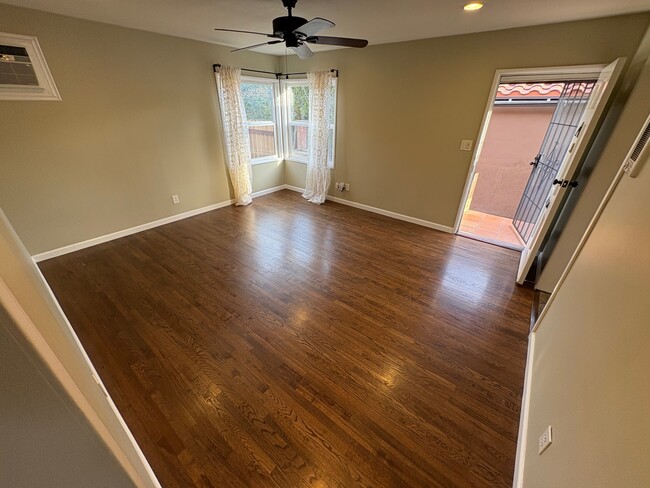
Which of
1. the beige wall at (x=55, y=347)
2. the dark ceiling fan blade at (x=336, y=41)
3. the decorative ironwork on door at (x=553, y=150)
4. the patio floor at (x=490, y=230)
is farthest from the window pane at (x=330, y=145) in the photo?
the beige wall at (x=55, y=347)

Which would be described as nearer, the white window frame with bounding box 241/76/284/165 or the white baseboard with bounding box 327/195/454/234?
the white baseboard with bounding box 327/195/454/234

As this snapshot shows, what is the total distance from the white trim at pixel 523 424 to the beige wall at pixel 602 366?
0.12ft

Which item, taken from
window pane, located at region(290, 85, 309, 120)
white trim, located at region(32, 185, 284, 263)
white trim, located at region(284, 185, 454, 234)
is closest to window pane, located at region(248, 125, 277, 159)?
window pane, located at region(290, 85, 309, 120)

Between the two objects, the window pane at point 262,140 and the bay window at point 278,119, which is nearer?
the bay window at point 278,119

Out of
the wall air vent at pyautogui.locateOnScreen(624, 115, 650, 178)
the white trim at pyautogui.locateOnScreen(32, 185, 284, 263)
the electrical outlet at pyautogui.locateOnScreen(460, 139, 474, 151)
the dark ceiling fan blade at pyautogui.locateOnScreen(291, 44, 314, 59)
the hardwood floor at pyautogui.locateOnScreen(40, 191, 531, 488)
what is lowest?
the hardwood floor at pyautogui.locateOnScreen(40, 191, 531, 488)

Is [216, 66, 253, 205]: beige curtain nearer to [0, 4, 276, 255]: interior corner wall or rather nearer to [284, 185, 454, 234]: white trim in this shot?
[0, 4, 276, 255]: interior corner wall

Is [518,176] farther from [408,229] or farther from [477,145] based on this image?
[408,229]

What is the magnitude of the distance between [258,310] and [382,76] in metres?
3.38

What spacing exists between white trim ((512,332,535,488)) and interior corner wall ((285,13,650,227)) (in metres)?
2.16

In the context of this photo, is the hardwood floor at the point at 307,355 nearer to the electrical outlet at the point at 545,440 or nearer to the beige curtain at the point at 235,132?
the electrical outlet at the point at 545,440

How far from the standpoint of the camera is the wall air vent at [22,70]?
2.28 metres

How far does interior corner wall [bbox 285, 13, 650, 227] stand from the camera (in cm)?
240

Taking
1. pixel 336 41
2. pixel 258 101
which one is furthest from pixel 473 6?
pixel 258 101

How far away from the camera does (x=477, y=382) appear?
1708 millimetres
